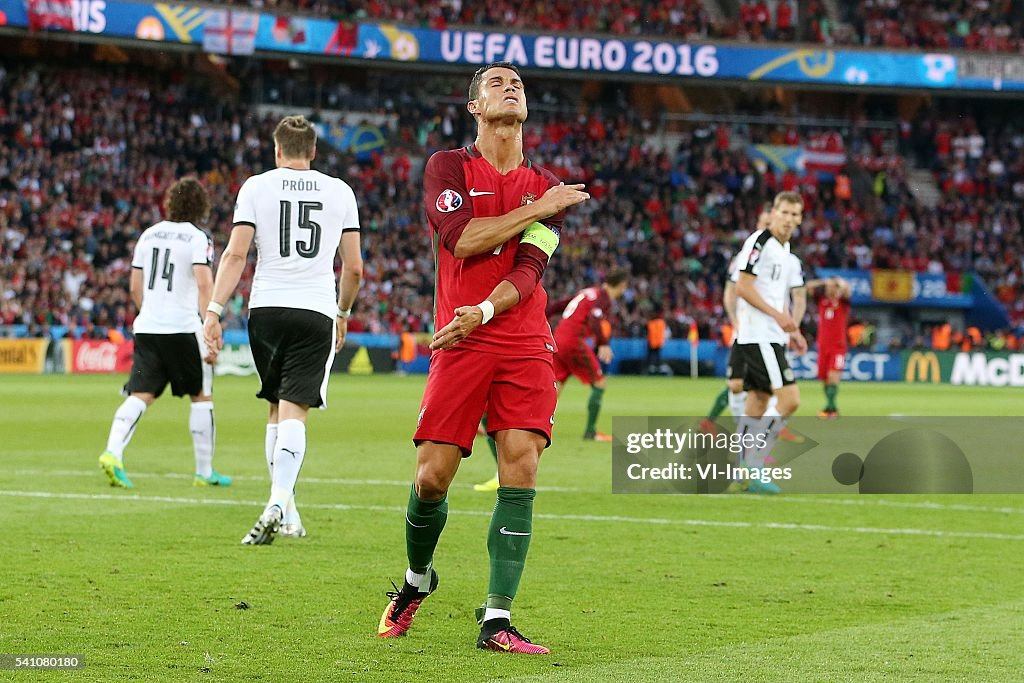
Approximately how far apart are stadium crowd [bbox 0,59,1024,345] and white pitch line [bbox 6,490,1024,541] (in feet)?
80.7

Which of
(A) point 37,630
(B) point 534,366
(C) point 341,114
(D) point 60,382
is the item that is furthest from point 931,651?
(C) point 341,114

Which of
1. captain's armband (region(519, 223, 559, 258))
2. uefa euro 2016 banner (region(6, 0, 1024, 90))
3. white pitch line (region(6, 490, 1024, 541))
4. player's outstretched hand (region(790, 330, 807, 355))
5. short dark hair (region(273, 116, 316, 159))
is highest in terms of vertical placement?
uefa euro 2016 banner (region(6, 0, 1024, 90))

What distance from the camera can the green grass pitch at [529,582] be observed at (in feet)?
16.7

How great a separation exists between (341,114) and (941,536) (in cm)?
3762

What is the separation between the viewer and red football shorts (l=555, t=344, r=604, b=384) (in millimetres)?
16406

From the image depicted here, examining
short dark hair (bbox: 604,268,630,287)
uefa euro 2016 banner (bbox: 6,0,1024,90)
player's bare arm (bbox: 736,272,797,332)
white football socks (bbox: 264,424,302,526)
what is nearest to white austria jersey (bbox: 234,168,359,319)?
white football socks (bbox: 264,424,302,526)

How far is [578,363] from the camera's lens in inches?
648

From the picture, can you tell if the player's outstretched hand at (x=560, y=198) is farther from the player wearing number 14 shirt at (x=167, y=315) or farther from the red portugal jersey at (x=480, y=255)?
the player wearing number 14 shirt at (x=167, y=315)

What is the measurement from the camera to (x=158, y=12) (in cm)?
3997

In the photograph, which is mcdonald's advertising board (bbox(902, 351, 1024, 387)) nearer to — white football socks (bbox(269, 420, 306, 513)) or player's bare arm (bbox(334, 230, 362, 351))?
player's bare arm (bbox(334, 230, 362, 351))

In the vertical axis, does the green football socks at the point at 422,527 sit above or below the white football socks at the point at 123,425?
above

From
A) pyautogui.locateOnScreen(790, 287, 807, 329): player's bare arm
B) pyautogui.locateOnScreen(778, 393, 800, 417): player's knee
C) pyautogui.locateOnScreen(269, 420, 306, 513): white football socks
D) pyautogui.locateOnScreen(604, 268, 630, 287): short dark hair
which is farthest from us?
pyautogui.locateOnScreen(604, 268, 630, 287): short dark hair

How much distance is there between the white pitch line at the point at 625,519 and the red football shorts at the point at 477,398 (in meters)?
4.06

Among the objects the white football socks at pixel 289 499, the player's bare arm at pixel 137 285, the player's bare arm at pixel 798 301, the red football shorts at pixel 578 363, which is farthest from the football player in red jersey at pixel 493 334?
the red football shorts at pixel 578 363
